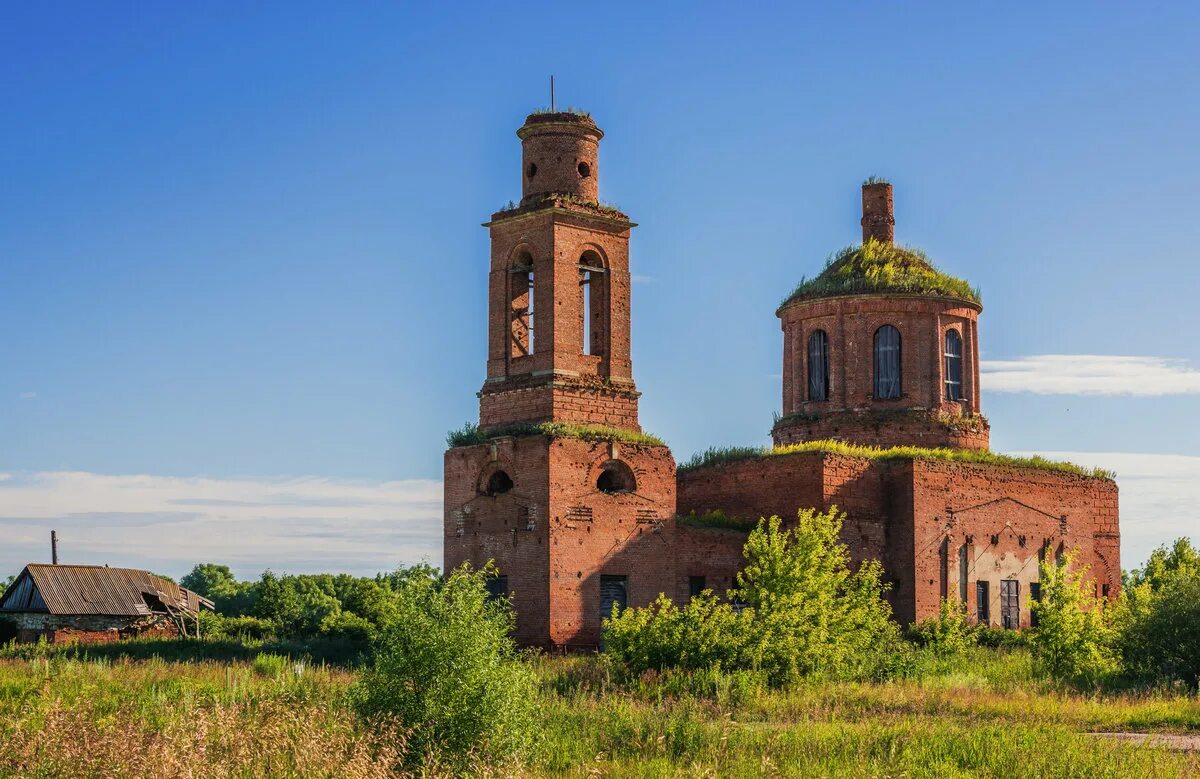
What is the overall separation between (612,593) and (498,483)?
9.35ft

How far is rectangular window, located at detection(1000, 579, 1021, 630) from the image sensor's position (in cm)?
2962

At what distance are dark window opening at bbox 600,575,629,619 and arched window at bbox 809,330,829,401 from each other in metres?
9.21

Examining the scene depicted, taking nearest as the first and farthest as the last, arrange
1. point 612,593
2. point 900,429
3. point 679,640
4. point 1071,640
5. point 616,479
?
point 679,640, point 1071,640, point 612,593, point 616,479, point 900,429

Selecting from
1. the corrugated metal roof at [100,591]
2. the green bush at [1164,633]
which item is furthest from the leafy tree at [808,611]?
the corrugated metal roof at [100,591]

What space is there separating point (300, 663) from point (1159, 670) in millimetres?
12877

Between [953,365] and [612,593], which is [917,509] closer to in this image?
[953,365]

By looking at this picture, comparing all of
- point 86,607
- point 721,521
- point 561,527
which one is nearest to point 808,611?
point 561,527

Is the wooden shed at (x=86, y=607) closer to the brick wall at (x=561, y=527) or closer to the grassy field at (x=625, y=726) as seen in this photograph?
the brick wall at (x=561, y=527)

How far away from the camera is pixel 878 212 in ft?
112

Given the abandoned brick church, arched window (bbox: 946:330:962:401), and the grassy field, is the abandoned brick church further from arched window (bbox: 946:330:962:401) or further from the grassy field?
the grassy field

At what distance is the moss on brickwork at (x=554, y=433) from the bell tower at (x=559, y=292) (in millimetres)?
349

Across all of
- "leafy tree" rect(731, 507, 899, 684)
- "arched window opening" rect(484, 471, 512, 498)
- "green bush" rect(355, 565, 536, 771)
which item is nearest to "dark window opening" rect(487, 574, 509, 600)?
"arched window opening" rect(484, 471, 512, 498)

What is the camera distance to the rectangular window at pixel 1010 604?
29625 mm

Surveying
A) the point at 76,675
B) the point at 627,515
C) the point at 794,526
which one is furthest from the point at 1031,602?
the point at 76,675
